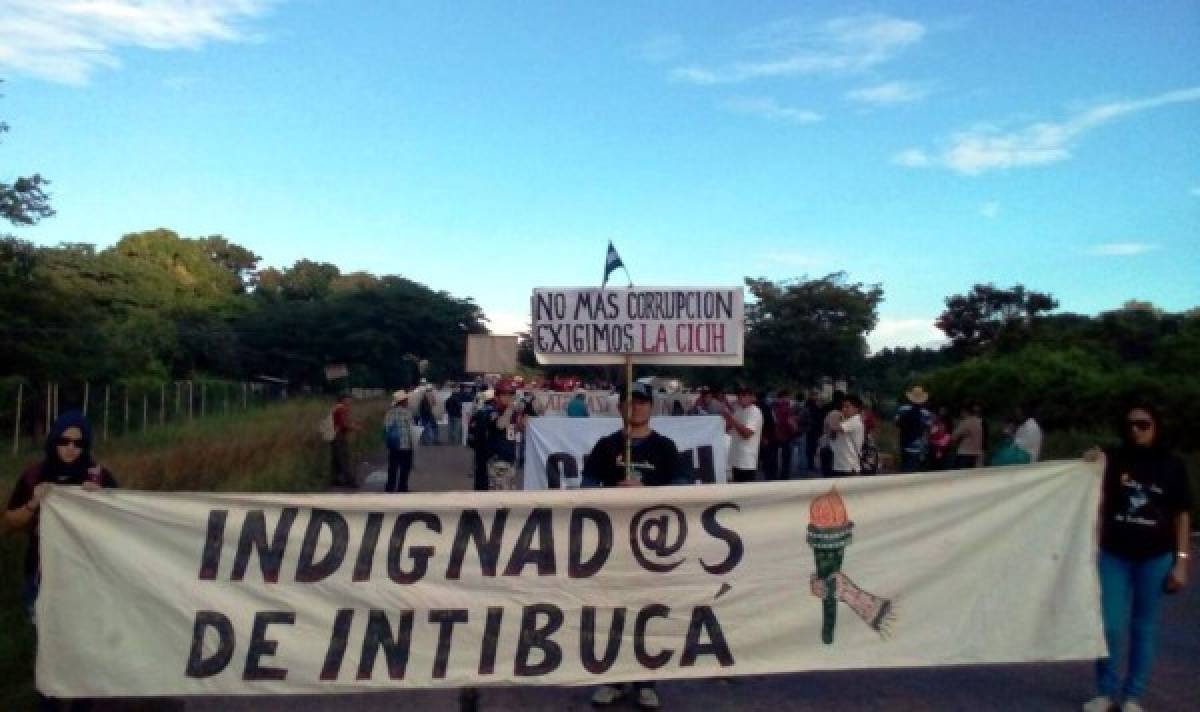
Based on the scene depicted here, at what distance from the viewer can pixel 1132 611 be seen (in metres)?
6.85

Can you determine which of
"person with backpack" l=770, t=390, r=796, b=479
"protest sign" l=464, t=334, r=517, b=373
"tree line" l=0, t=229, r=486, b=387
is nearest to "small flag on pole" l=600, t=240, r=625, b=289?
"person with backpack" l=770, t=390, r=796, b=479

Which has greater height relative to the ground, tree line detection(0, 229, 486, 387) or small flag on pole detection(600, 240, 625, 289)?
tree line detection(0, 229, 486, 387)

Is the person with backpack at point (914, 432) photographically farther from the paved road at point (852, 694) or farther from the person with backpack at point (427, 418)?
the person with backpack at point (427, 418)

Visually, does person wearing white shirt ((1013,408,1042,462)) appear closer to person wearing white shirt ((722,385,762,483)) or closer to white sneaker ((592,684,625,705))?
person wearing white shirt ((722,385,762,483))

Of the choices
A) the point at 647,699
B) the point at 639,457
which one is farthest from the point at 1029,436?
the point at 647,699

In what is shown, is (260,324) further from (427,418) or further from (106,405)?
(106,405)

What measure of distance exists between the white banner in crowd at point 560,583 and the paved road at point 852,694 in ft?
1.40

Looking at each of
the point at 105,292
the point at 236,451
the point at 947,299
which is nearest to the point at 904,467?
the point at 236,451

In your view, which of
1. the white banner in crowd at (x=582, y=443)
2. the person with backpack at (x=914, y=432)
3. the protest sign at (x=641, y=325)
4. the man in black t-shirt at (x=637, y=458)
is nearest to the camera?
the man in black t-shirt at (x=637, y=458)

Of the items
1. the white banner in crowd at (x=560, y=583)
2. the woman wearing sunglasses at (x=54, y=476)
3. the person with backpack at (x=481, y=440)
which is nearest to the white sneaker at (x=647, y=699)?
the white banner in crowd at (x=560, y=583)

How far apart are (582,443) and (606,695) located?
22.2ft

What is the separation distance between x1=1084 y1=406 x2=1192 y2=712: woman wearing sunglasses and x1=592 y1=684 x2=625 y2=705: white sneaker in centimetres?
265

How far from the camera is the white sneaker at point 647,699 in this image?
680cm

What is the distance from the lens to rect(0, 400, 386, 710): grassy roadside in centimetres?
774
